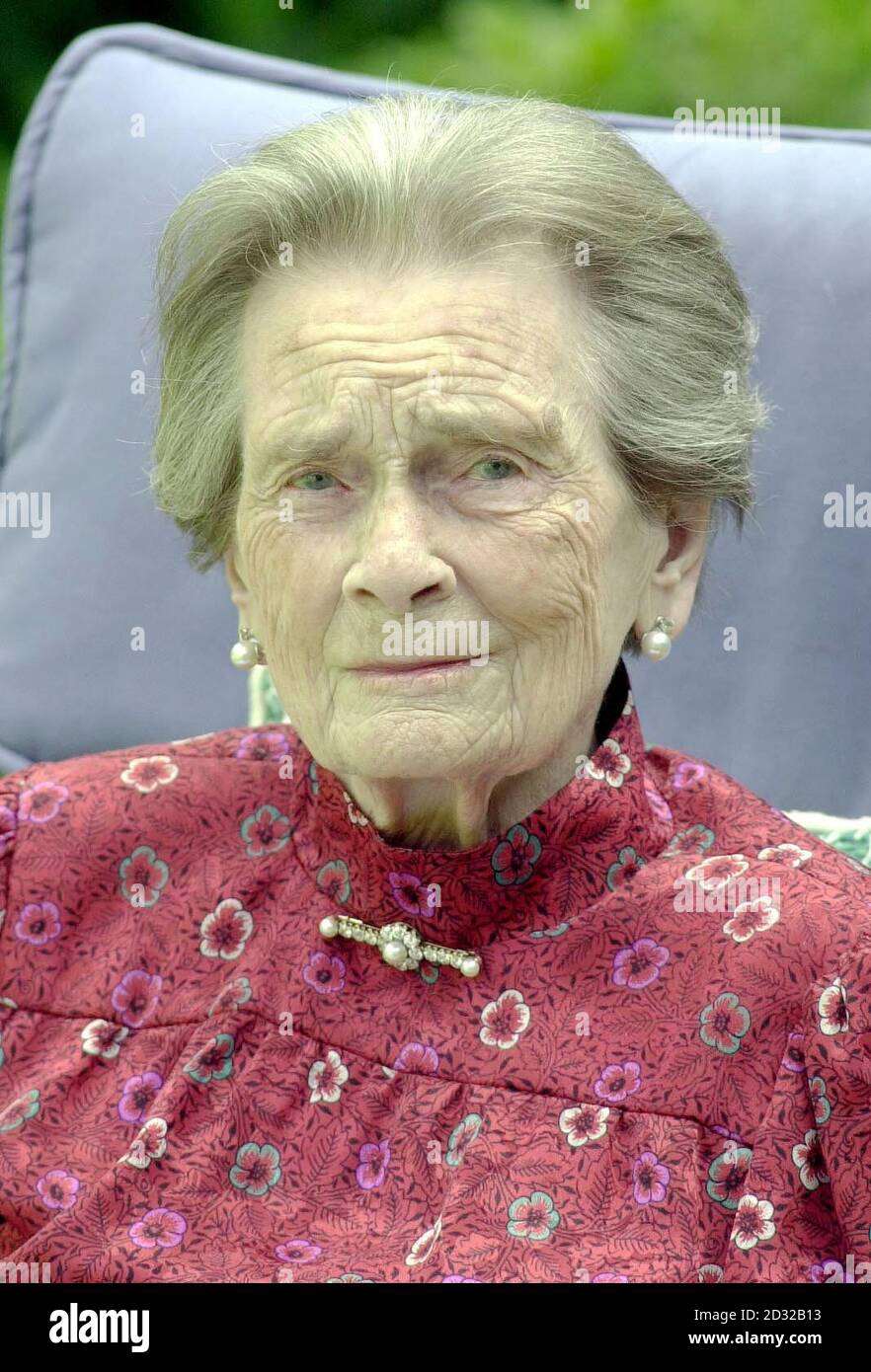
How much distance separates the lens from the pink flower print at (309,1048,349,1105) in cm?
186

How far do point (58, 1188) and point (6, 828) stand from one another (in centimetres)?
45

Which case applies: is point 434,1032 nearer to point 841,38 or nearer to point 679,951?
point 679,951

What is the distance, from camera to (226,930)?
202 cm

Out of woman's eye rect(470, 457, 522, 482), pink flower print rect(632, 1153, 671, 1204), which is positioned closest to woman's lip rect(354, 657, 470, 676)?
woman's eye rect(470, 457, 522, 482)

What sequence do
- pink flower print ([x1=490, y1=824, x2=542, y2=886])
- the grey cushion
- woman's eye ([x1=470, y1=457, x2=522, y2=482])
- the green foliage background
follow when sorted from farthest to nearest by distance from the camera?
the green foliage background → the grey cushion → pink flower print ([x1=490, y1=824, x2=542, y2=886]) → woman's eye ([x1=470, y1=457, x2=522, y2=482])

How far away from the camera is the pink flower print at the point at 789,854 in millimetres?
1840

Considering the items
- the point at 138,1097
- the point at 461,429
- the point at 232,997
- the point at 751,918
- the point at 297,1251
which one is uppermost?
the point at 461,429

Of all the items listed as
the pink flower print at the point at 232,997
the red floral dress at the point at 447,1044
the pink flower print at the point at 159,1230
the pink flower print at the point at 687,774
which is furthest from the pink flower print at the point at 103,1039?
the pink flower print at the point at 687,774

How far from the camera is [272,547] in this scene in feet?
5.91

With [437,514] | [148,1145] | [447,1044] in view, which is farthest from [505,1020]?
[437,514]

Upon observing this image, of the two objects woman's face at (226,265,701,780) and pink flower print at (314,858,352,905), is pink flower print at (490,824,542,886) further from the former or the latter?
pink flower print at (314,858,352,905)

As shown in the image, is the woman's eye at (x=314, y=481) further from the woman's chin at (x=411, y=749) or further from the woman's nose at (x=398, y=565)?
the woman's chin at (x=411, y=749)

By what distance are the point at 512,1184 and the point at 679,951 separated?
0.92 feet

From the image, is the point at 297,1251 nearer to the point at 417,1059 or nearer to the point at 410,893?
the point at 417,1059
